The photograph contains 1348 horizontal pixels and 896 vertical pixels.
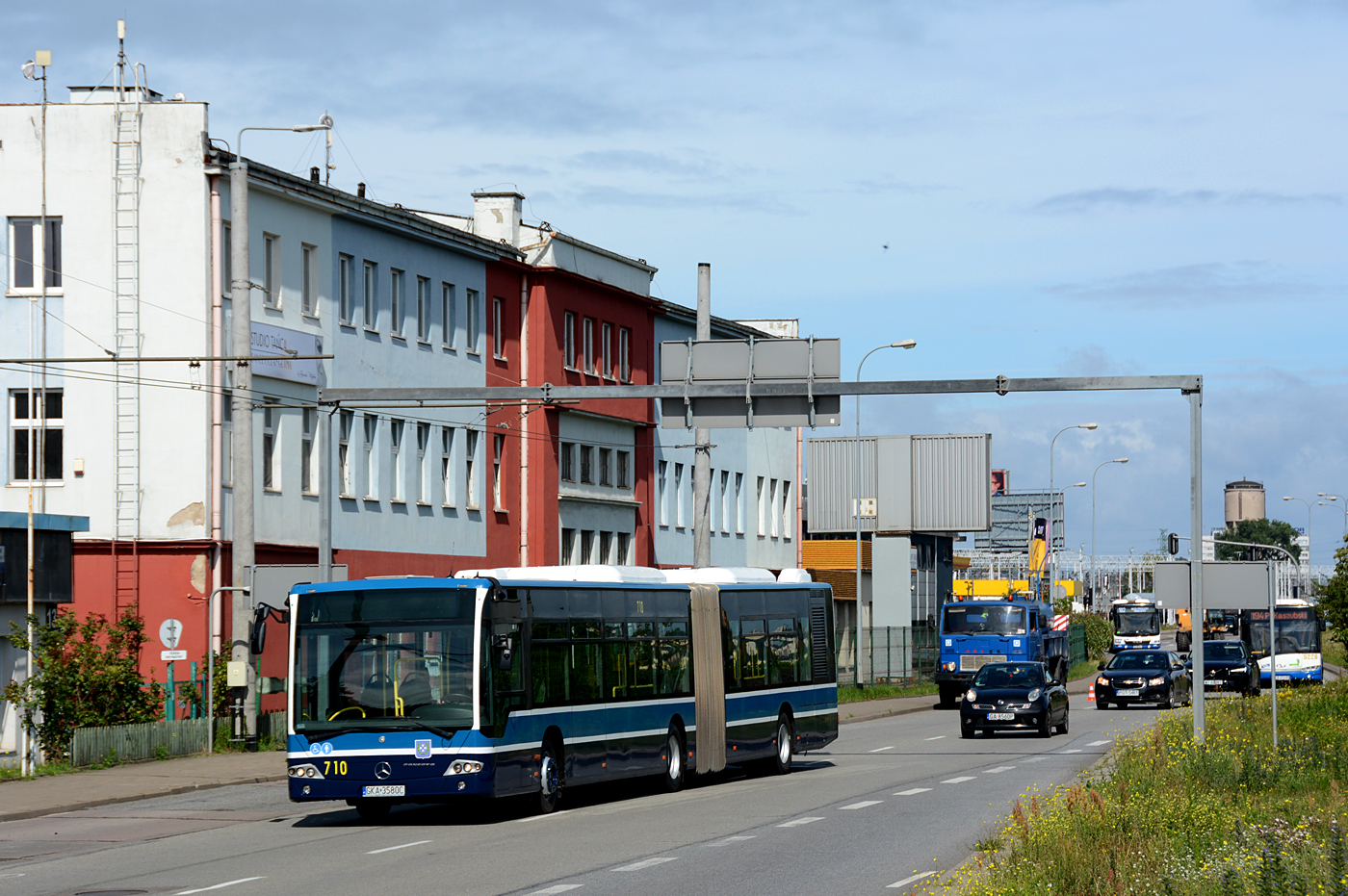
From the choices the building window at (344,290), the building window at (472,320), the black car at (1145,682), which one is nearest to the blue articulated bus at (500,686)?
the building window at (344,290)

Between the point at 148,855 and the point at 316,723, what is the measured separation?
301cm

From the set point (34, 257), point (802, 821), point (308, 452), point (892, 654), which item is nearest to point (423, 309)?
point (308, 452)

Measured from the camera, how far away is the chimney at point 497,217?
5178 cm

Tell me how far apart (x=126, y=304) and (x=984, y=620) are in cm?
2540

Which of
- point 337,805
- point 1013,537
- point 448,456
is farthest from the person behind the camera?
point 1013,537

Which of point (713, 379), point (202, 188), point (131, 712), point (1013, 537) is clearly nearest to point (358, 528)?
point (202, 188)

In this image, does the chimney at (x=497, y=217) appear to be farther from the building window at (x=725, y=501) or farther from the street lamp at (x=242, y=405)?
the street lamp at (x=242, y=405)

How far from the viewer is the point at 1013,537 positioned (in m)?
119

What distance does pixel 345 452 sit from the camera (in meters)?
42.8

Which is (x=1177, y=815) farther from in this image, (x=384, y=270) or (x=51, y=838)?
(x=384, y=270)

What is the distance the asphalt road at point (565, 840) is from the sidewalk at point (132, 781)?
0.40 metres

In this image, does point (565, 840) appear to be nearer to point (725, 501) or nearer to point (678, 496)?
point (678, 496)

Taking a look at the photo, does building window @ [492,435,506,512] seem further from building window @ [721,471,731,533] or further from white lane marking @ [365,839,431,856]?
white lane marking @ [365,839,431,856]

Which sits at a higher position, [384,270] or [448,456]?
[384,270]
